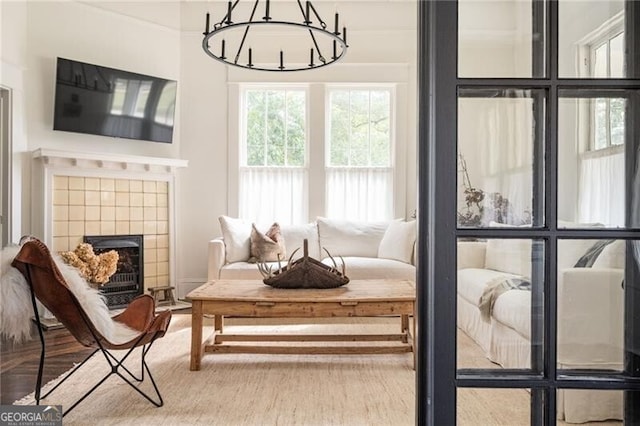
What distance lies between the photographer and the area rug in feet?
7.25

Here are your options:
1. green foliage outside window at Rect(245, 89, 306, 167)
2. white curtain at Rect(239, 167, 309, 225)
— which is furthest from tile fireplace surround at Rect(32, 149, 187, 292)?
green foliage outside window at Rect(245, 89, 306, 167)

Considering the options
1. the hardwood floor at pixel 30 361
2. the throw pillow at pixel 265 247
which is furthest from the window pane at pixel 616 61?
the throw pillow at pixel 265 247

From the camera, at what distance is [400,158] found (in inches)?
211

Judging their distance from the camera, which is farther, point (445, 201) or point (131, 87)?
point (131, 87)

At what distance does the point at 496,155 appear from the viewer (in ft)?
4.12

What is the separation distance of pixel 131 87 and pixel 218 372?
3.33 metres

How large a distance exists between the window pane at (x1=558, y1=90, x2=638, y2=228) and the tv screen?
4.49 metres

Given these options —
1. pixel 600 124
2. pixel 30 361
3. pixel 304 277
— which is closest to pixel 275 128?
pixel 304 277

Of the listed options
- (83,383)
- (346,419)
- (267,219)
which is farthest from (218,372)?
(267,219)

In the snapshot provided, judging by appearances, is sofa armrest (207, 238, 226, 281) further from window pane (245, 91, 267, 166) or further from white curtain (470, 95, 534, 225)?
white curtain (470, 95, 534, 225)

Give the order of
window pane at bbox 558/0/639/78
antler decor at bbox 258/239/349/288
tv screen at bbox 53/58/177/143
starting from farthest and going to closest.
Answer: tv screen at bbox 53/58/177/143 → antler decor at bbox 258/239/349/288 → window pane at bbox 558/0/639/78

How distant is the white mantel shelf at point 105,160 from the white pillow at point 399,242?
92.6 inches

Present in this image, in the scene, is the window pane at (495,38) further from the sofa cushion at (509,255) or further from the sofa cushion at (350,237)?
the sofa cushion at (350,237)

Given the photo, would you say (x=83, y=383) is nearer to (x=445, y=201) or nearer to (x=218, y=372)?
(x=218, y=372)
